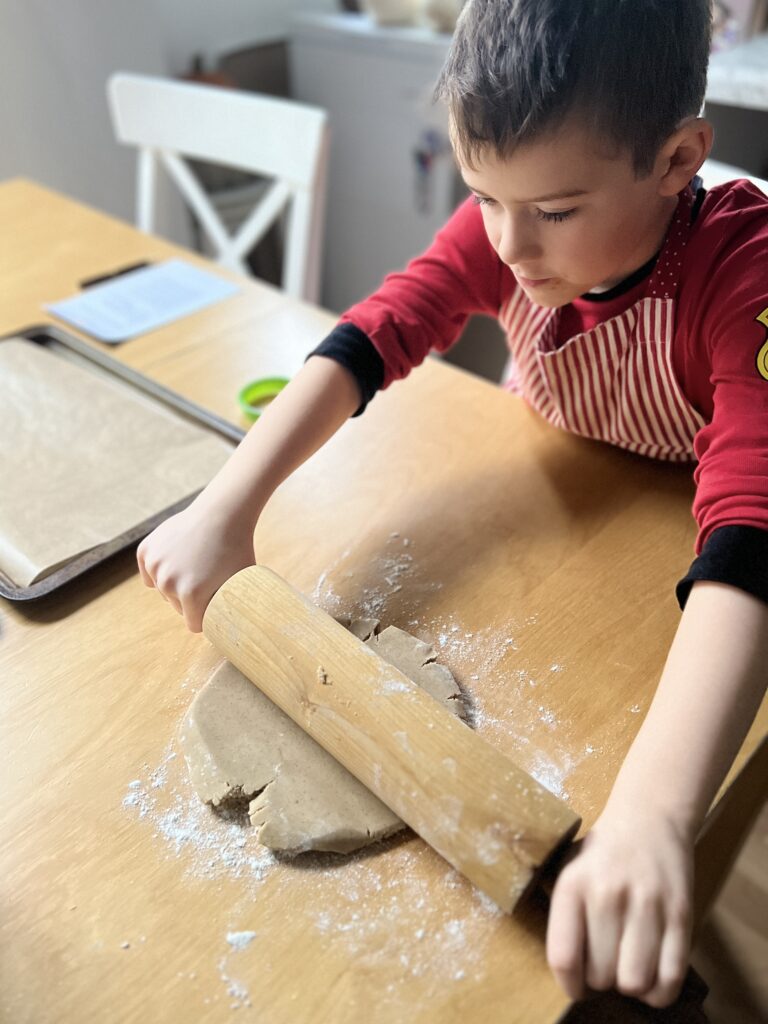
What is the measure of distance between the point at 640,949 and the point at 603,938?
2 centimetres

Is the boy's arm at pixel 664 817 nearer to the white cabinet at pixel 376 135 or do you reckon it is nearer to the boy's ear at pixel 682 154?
the boy's ear at pixel 682 154

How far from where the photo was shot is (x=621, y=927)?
18.5 inches

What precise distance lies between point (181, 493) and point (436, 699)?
0.38 metres

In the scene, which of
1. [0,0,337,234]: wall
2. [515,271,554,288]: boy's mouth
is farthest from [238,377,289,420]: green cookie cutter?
[0,0,337,234]: wall

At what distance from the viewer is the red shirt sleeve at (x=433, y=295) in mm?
908

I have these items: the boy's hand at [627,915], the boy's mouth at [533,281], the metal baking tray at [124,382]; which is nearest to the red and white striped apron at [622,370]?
the boy's mouth at [533,281]

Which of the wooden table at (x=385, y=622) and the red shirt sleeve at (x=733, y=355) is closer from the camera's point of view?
the wooden table at (x=385, y=622)

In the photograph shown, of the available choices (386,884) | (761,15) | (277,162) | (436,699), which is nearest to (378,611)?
(436,699)

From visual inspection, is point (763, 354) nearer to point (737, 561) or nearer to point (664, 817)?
point (737, 561)

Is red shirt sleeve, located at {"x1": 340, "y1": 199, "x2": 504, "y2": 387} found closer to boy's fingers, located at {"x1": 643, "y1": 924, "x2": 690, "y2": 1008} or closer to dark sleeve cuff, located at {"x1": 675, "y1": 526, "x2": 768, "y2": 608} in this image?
dark sleeve cuff, located at {"x1": 675, "y1": 526, "x2": 768, "y2": 608}

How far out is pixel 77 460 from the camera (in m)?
0.90

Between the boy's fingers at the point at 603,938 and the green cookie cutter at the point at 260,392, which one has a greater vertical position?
the green cookie cutter at the point at 260,392

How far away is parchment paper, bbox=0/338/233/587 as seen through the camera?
801 mm

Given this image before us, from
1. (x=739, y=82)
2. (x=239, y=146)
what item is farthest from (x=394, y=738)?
(x=739, y=82)
